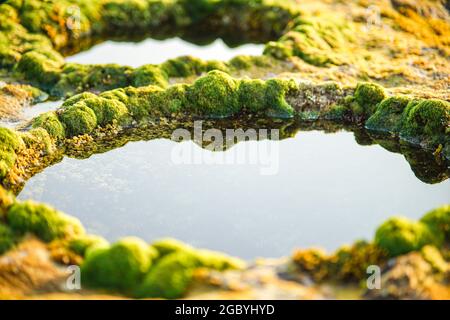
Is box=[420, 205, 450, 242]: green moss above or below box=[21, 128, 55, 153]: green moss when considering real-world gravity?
below

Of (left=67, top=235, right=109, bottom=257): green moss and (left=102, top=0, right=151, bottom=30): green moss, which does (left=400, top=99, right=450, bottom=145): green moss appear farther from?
(left=102, top=0, right=151, bottom=30): green moss

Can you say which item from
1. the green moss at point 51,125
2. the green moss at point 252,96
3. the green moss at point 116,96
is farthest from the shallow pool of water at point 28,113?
the green moss at point 252,96

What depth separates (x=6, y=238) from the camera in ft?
70.4

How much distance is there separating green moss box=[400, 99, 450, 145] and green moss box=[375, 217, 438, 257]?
12172mm

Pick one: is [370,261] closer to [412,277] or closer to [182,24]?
[412,277]

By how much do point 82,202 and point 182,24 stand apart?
99.5 ft

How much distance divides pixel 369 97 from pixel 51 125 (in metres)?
18.8

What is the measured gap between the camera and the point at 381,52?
151 ft

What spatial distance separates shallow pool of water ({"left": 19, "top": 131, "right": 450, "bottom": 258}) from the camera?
26072mm

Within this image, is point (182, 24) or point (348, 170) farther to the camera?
point (182, 24)

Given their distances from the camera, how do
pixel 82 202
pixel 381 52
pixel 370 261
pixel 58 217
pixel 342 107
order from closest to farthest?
pixel 370 261 < pixel 58 217 < pixel 82 202 < pixel 342 107 < pixel 381 52

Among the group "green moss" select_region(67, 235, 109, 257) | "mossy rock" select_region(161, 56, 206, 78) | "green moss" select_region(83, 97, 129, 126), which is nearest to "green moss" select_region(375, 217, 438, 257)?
"green moss" select_region(67, 235, 109, 257)

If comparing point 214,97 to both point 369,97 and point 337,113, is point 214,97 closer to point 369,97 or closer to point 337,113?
point 337,113
